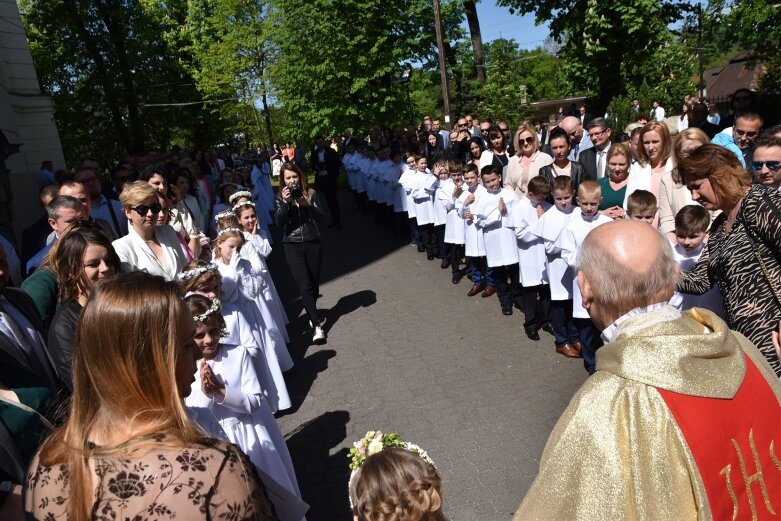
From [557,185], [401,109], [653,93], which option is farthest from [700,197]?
[653,93]

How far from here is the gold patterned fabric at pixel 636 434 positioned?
179 centimetres

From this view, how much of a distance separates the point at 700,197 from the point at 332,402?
3.76 m

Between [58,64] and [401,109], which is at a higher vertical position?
[58,64]

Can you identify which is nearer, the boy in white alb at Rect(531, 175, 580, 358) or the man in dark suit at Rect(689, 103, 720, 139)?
the boy in white alb at Rect(531, 175, 580, 358)

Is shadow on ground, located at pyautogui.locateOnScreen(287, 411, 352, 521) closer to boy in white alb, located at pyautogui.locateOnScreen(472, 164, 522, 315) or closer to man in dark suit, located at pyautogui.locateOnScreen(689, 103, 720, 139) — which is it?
boy in white alb, located at pyautogui.locateOnScreen(472, 164, 522, 315)

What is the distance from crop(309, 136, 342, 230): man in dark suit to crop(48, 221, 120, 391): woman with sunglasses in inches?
468

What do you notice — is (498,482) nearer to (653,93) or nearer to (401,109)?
(401,109)

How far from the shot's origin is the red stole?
181 centimetres

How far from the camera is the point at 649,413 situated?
1.81m

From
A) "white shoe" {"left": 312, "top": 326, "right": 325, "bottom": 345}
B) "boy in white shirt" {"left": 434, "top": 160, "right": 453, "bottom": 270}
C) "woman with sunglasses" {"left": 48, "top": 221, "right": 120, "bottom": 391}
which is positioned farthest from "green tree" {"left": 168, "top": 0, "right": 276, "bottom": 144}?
"woman with sunglasses" {"left": 48, "top": 221, "right": 120, "bottom": 391}

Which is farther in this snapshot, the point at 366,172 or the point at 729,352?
the point at 366,172

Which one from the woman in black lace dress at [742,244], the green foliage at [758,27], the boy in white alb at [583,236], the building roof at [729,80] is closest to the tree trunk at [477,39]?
the green foliage at [758,27]

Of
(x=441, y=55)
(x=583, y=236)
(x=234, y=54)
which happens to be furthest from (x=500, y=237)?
(x=234, y=54)

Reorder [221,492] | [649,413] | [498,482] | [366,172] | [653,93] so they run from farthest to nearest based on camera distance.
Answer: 1. [653,93]
2. [366,172]
3. [498,482]
4. [649,413]
5. [221,492]
